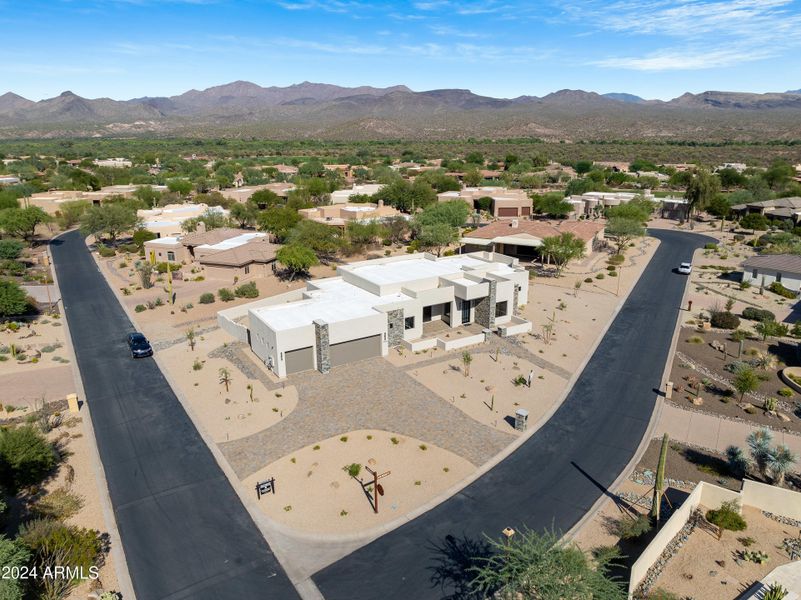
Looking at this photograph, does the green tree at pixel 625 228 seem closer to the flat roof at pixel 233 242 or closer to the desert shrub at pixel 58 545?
the flat roof at pixel 233 242

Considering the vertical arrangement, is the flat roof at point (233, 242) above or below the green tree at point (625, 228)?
below

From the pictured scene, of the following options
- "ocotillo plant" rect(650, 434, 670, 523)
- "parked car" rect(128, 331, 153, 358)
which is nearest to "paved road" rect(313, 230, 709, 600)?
"ocotillo plant" rect(650, 434, 670, 523)

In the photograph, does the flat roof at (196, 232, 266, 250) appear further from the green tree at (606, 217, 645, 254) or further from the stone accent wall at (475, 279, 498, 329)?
the green tree at (606, 217, 645, 254)

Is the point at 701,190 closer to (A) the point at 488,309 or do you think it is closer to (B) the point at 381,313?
(A) the point at 488,309

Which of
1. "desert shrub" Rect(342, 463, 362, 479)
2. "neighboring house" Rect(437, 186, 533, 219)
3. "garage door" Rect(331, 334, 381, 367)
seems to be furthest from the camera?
"neighboring house" Rect(437, 186, 533, 219)

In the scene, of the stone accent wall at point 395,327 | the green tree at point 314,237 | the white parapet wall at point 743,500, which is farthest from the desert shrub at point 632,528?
the green tree at point 314,237

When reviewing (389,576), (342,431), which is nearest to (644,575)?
(389,576)
